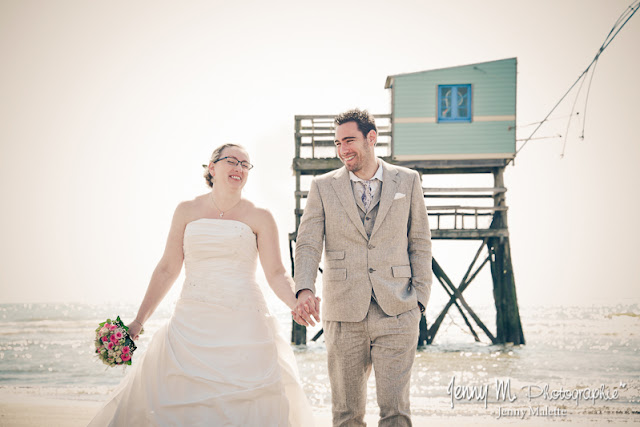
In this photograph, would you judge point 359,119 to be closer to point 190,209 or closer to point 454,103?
point 190,209

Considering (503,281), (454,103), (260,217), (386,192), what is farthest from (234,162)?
(503,281)

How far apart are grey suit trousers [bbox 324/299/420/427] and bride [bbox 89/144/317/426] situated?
361 millimetres

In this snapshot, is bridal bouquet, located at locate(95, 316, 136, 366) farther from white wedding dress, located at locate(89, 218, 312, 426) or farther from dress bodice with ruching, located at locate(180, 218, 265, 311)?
dress bodice with ruching, located at locate(180, 218, 265, 311)

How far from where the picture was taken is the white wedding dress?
145 inches

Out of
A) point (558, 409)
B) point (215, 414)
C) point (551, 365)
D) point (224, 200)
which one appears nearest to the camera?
point (215, 414)

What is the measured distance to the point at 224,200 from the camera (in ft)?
14.3

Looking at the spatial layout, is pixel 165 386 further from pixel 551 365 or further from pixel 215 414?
pixel 551 365

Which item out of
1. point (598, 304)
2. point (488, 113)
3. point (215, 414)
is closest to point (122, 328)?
point (215, 414)

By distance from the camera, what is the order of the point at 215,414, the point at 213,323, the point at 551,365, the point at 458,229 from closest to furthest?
the point at 215,414
the point at 213,323
the point at 458,229
the point at 551,365

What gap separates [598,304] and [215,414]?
201ft

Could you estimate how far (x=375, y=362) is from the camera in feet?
12.5

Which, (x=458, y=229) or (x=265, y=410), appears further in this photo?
(x=458, y=229)

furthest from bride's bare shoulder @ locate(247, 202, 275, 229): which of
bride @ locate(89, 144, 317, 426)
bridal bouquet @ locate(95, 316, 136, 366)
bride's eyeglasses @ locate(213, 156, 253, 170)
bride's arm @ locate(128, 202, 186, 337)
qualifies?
bridal bouquet @ locate(95, 316, 136, 366)

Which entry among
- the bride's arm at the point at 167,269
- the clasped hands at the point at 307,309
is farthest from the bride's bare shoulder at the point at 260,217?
the clasped hands at the point at 307,309
